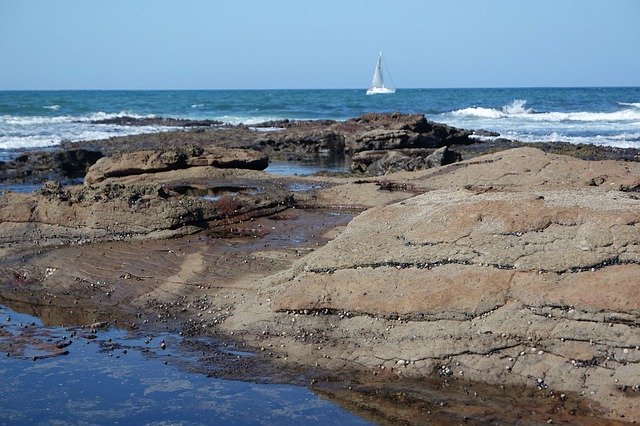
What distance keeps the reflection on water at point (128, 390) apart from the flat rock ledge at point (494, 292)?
3.07ft

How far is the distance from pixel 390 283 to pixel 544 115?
45.2 metres

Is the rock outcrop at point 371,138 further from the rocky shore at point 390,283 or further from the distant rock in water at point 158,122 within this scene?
the rocky shore at point 390,283

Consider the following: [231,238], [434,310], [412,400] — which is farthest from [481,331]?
[231,238]

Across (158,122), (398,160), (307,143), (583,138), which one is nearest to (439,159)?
(398,160)

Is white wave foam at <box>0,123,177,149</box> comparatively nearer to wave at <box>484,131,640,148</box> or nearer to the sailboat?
wave at <box>484,131,640,148</box>

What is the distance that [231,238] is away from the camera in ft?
34.5

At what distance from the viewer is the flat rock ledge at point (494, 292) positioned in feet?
21.0

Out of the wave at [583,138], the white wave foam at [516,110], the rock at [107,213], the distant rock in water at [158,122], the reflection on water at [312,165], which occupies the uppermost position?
the rock at [107,213]

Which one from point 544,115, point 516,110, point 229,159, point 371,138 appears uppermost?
point 229,159

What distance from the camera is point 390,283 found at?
24.2 feet

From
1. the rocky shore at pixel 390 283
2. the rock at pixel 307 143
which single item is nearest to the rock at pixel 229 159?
the rocky shore at pixel 390 283

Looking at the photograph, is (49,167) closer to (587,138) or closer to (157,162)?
(157,162)

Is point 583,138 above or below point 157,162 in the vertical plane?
below

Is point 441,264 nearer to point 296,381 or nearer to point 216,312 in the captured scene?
point 296,381
